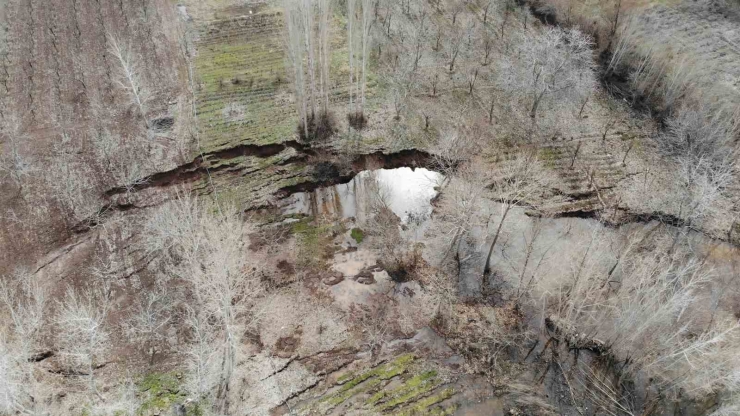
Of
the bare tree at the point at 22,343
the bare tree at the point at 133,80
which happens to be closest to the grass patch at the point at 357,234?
the bare tree at the point at 133,80

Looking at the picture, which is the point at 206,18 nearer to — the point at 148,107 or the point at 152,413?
the point at 148,107

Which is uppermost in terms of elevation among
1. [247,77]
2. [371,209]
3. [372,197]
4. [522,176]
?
[247,77]

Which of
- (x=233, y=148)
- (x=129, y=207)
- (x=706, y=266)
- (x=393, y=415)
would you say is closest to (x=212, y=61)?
(x=233, y=148)

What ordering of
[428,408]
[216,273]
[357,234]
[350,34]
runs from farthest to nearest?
[350,34]
[357,234]
[428,408]
[216,273]

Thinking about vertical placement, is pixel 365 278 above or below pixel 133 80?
below

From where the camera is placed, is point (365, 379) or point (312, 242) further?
point (312, 242)

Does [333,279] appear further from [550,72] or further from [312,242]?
[550,72]

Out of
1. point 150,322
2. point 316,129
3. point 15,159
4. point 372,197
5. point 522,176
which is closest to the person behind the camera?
point 150,322

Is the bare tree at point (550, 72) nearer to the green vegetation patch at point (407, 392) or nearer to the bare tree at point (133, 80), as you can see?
the green vegetation patch at point (407, 392)

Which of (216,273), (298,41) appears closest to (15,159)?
(216,273)
